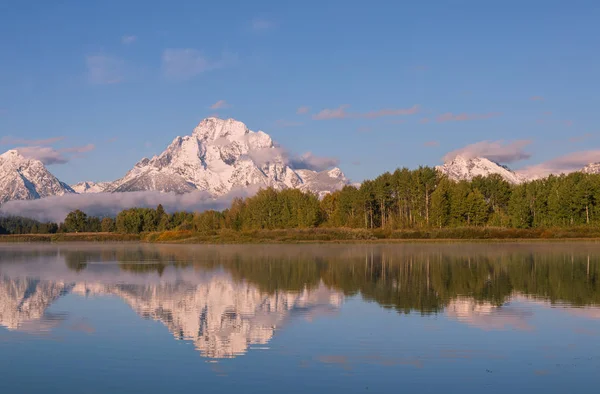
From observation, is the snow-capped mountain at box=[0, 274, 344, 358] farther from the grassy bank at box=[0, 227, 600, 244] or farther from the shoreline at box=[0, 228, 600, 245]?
the grassy bank at box=[0, 227, 600, 244]

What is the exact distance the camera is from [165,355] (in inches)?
774

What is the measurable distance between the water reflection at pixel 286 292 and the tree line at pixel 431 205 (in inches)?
2817

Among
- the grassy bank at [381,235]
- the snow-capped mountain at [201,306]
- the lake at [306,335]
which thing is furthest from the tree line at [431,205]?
the snow-capped mountain at [201,306]

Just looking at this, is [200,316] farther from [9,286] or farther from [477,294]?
[9,286]

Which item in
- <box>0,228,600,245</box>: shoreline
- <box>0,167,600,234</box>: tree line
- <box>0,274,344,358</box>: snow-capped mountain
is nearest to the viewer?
<box>0,274,344,358</box>: snow-capped mountain

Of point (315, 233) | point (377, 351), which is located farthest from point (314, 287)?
point (315, 233)

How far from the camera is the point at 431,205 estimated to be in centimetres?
13100

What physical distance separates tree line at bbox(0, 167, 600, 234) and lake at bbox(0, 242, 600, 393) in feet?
280

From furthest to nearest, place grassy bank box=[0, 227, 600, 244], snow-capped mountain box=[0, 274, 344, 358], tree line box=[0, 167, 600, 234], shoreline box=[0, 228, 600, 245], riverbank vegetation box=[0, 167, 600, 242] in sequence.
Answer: tree line box=[0, 167, 600, 234] < riverbank vegetation box=[0, 167, 600, 242] < grassy bank box=[0, 227, 600, 244] < shoreline box=[0, 228, 600, 245] < snow-capped mountain box=[0, 274, 344, 358]

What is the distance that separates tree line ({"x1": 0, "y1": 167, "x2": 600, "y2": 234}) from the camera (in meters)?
121

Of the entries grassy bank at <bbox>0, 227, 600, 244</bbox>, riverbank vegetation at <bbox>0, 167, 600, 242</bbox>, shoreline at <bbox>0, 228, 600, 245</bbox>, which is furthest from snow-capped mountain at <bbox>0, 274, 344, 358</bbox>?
riverbank vegetation at <bbox>0, 167, 600, 242</bbox>

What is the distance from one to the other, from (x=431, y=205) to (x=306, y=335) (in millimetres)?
111526

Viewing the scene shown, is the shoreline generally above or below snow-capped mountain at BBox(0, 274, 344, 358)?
above

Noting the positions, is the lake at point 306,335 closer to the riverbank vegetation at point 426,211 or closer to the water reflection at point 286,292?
the water reflection at point 286,292
